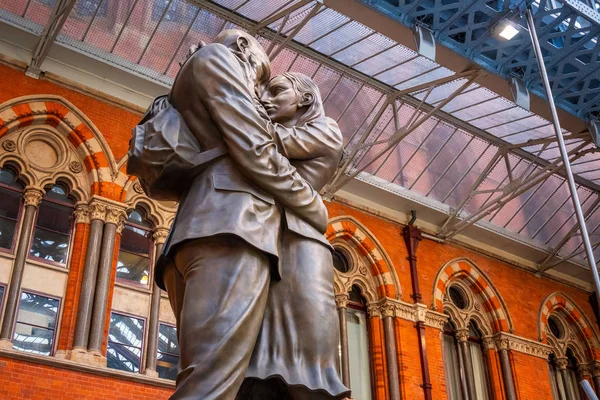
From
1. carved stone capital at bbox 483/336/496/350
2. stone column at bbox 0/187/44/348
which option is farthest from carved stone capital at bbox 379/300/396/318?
stone column at bbox 0/187/44/348

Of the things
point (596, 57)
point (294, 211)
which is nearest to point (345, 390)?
point (294, 211)

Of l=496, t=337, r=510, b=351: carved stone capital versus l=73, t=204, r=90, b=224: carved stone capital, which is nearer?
l=73, t=204, r=90, b=224: carved stone capital

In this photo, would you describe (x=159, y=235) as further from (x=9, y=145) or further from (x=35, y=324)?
(x=9, y=145)

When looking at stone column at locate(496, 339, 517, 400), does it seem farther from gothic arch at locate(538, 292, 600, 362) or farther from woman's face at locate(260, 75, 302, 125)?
woman's face at locate(260, 75, 302, 125)

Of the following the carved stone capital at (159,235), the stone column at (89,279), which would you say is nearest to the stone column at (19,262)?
the stone column at (89,279)

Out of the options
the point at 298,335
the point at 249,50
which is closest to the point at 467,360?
the point at 249,50

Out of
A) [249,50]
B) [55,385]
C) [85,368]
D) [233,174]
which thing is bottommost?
[233,174]

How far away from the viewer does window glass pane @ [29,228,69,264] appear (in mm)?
10203

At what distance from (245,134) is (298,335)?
64cm

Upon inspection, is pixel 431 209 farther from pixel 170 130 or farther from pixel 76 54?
pixel 170 130

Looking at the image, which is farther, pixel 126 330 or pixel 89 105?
pixel 89 105

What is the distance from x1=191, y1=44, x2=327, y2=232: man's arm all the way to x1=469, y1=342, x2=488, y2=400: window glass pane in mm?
12685

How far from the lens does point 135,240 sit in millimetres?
11234

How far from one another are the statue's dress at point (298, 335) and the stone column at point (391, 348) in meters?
10.6
